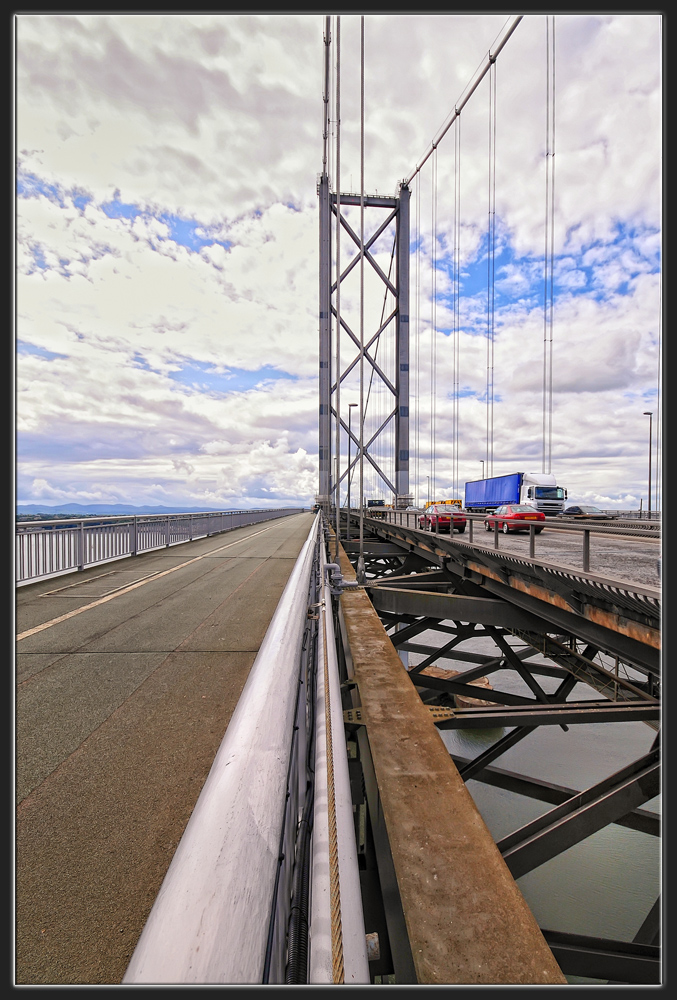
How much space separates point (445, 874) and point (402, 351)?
39.8 meters

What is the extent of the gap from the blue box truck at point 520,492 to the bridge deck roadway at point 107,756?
19795 millimetres

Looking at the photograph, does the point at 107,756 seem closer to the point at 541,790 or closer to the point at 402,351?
the point at 541,790

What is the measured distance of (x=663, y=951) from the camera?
1692mm

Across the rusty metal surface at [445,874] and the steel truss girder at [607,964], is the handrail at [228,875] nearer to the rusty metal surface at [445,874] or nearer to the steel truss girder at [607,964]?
the rusty metal surface at [445,874]

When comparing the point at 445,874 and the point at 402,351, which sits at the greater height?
the point at 402,351

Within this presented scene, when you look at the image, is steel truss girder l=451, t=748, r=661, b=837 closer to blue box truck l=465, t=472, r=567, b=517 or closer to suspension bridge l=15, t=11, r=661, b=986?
suspension bridge l=15, t=11, r=661, b=986

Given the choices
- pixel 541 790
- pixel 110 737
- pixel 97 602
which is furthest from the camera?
pixel 97 602

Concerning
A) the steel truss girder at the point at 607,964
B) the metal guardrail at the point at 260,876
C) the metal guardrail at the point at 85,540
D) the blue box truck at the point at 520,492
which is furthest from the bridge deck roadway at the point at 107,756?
the blue box truck at the point at 520,492

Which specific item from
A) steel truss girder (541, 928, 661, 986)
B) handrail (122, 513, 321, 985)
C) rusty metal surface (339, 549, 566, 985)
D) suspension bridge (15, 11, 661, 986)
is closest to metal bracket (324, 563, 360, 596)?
suspension bridge (15, 11, 661, 986)

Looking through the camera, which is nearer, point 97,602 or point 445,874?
point 445,874

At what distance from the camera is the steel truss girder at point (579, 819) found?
3.50m

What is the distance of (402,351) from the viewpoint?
38594 mm

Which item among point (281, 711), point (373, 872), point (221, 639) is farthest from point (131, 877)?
point (221, 639)

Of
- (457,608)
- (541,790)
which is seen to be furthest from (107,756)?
(541,790)
